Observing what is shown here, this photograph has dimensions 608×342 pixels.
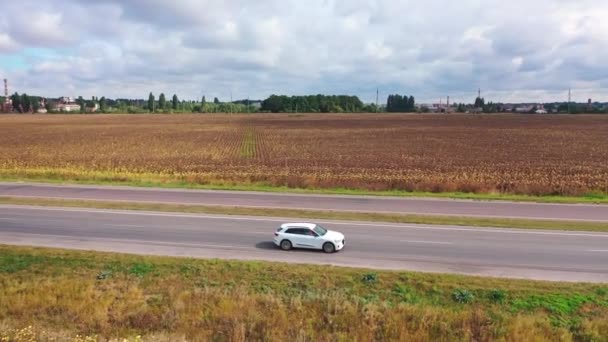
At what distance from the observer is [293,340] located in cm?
1061

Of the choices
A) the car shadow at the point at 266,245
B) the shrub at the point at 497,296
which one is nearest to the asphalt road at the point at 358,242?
the car shadow at the point at 266,245

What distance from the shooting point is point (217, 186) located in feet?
115

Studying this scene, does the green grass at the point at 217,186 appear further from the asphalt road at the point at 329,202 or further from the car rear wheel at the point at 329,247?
the car rear wheel at the point at 329,247

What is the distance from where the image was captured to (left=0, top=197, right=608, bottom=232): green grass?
75.8ft

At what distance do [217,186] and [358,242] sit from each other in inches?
673

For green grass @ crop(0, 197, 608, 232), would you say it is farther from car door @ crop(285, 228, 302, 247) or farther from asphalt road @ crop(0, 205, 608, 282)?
car door @ crop(285, 228, 302, 247)

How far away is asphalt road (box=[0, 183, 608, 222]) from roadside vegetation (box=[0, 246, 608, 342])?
35.1ft

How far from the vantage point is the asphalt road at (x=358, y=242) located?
17.4 meters

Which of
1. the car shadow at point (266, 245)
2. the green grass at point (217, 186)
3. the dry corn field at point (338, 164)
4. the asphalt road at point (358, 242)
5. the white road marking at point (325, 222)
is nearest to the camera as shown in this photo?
the asphalt road at point (358, 242)

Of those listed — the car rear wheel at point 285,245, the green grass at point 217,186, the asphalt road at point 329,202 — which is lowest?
the car rear wheel at point 285,245

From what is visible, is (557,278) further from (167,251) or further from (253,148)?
(253,148)

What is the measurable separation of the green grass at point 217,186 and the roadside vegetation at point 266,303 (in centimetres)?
1557

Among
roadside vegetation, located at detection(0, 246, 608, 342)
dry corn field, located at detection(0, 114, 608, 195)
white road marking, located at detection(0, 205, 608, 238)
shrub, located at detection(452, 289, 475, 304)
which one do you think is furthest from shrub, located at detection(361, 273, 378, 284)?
dry corn field, located at detection(0, 114, 608, 195)

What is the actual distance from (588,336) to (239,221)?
16.1 m
